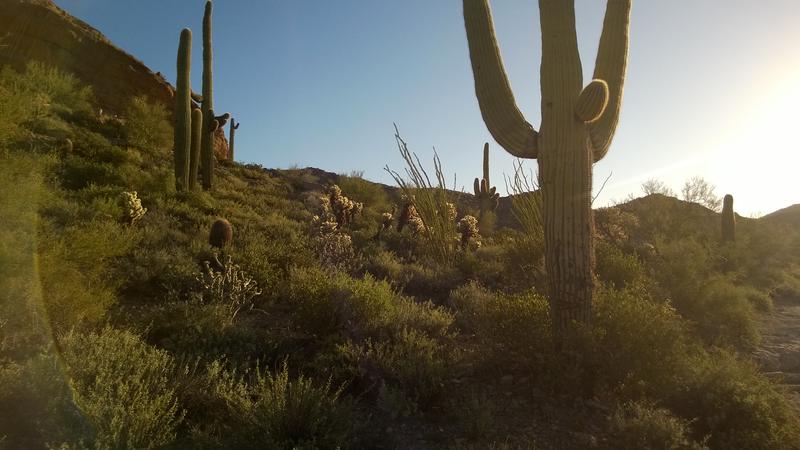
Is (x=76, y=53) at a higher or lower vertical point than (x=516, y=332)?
higher

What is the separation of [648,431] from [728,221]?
2068cm

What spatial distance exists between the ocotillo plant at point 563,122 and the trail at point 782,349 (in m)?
2.39

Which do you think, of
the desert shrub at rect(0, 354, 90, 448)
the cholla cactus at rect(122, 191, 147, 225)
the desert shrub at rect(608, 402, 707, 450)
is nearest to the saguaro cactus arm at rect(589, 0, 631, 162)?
the desert shrub at rect(608, 402, 707, 450)

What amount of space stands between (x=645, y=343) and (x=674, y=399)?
0.59 meters

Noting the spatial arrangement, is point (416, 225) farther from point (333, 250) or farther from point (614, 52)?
point (614, 52)

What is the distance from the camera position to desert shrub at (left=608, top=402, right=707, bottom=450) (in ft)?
12.4

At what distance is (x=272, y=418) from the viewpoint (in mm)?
3586

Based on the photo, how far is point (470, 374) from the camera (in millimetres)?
5184

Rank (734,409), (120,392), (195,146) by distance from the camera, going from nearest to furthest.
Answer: (120,392) → (734,409) → (195,146)

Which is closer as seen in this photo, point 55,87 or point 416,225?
point 416,225

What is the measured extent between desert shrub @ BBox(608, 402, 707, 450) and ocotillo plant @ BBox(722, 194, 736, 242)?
1954cm

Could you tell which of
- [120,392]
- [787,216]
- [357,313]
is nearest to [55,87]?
[357,313]

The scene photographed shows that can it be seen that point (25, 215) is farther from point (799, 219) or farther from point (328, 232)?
point (799, 219)

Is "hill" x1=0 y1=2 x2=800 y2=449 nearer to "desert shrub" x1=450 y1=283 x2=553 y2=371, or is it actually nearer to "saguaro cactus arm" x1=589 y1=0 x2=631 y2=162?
"desert shrub" x1=450 y1=283 x2=553 y2=371
